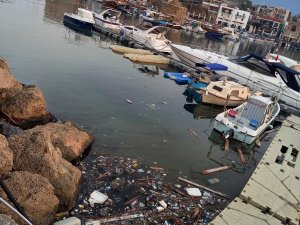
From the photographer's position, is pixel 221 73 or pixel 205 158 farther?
pixel 221 73

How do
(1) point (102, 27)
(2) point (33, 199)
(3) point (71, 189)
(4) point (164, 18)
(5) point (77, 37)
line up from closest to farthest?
1. (2) point (33, 199)
2. (3) point (71, 189)
3. (5) point (77, 37)
4. (1) point (102, 27)
5. (4) point (164, 18)

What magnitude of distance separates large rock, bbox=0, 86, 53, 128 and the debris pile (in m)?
3.76

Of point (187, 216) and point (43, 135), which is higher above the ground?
point (43, 135)

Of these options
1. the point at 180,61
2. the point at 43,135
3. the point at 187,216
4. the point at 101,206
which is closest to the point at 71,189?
the point at 101,206

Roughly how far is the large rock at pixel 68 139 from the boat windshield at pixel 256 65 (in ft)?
74.0

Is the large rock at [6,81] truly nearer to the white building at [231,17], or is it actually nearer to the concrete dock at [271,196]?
the concrete dock at [271,196]

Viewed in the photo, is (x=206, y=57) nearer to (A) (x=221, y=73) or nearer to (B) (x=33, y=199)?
(A) (x=221, y=73)

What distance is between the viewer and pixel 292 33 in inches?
4973

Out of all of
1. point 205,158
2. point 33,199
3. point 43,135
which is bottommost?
point 205,158

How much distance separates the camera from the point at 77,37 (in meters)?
40.7

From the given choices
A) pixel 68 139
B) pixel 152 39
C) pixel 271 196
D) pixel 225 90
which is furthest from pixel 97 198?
pixel 152 39

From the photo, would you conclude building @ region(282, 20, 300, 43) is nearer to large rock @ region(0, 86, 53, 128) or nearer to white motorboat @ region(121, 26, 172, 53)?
white motorboat @ region(121, 26, 172, 53)

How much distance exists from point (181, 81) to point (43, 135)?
20.1m

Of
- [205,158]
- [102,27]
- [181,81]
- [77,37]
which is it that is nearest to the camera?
[205,158]
